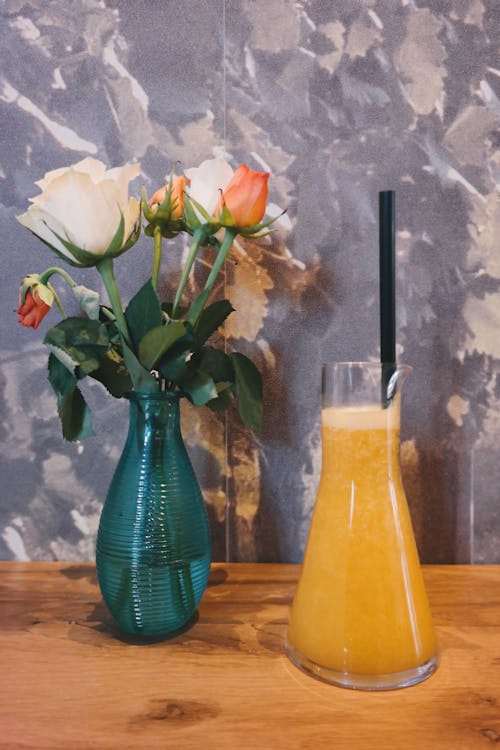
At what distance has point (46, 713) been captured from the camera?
19.1 inches

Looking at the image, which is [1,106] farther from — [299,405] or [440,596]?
[440,596]

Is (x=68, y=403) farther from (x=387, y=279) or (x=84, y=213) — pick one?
(x=387, y=279)

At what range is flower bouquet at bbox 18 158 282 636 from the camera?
568 millimetres

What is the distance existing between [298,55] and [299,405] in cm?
45

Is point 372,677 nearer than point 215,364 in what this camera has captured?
Yes

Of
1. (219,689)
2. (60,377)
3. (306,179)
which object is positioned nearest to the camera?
(219,689)

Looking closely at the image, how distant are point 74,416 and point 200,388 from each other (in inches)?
5.4

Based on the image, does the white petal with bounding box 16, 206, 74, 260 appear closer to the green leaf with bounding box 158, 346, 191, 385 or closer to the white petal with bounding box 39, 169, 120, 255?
the white petal with bounding box 39, 169, 120, 255

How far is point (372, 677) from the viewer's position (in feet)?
1.69

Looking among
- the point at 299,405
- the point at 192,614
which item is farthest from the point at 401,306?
the point at 192,614

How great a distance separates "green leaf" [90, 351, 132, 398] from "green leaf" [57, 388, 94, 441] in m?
0.03

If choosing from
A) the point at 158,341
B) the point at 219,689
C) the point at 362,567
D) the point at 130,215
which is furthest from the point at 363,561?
the point at 130,215

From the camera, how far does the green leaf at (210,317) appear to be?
0.65 meters

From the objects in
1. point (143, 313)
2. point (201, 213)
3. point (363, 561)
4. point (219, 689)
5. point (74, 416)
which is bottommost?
point (219, 689)
